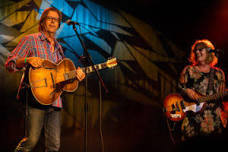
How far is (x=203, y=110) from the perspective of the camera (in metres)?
3.49

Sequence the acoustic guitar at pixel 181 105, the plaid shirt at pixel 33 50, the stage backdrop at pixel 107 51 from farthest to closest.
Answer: the acoustic guitar at pixel 181 105, the stage backdrop at pixel 107 51, the plaid shirt at pixel 33 50

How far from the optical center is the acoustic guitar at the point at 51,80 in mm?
2484

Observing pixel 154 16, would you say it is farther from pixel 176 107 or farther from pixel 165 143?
pixel 165 143

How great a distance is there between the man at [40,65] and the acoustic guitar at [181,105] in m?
1.72

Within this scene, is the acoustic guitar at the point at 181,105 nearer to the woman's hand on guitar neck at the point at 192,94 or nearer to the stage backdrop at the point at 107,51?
the woman's hand on guitar neck at the point at 192,94

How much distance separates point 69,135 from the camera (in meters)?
3.67

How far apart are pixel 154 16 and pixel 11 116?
3332mm

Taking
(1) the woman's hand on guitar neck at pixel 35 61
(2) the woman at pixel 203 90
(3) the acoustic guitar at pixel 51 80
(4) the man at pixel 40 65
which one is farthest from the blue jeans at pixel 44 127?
(2) the woman at pixel 203 90

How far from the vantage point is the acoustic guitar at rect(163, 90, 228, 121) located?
138 inches

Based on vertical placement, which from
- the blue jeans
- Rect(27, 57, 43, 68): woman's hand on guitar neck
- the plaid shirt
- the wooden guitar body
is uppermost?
the plaid shirt

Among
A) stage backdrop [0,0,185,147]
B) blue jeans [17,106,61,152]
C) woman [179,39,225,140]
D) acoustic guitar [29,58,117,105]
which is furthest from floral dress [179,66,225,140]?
blue jeans [17,106,61,152]

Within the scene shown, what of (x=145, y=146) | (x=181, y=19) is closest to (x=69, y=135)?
(x=145, y=146)

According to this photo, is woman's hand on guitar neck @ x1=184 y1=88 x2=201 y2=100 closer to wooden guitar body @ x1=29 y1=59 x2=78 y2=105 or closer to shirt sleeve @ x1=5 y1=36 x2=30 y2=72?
wooden guitar body @ x1=29 y1=59 x2=78 y2=105

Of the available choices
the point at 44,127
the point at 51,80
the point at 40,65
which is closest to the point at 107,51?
the point at 51,80
